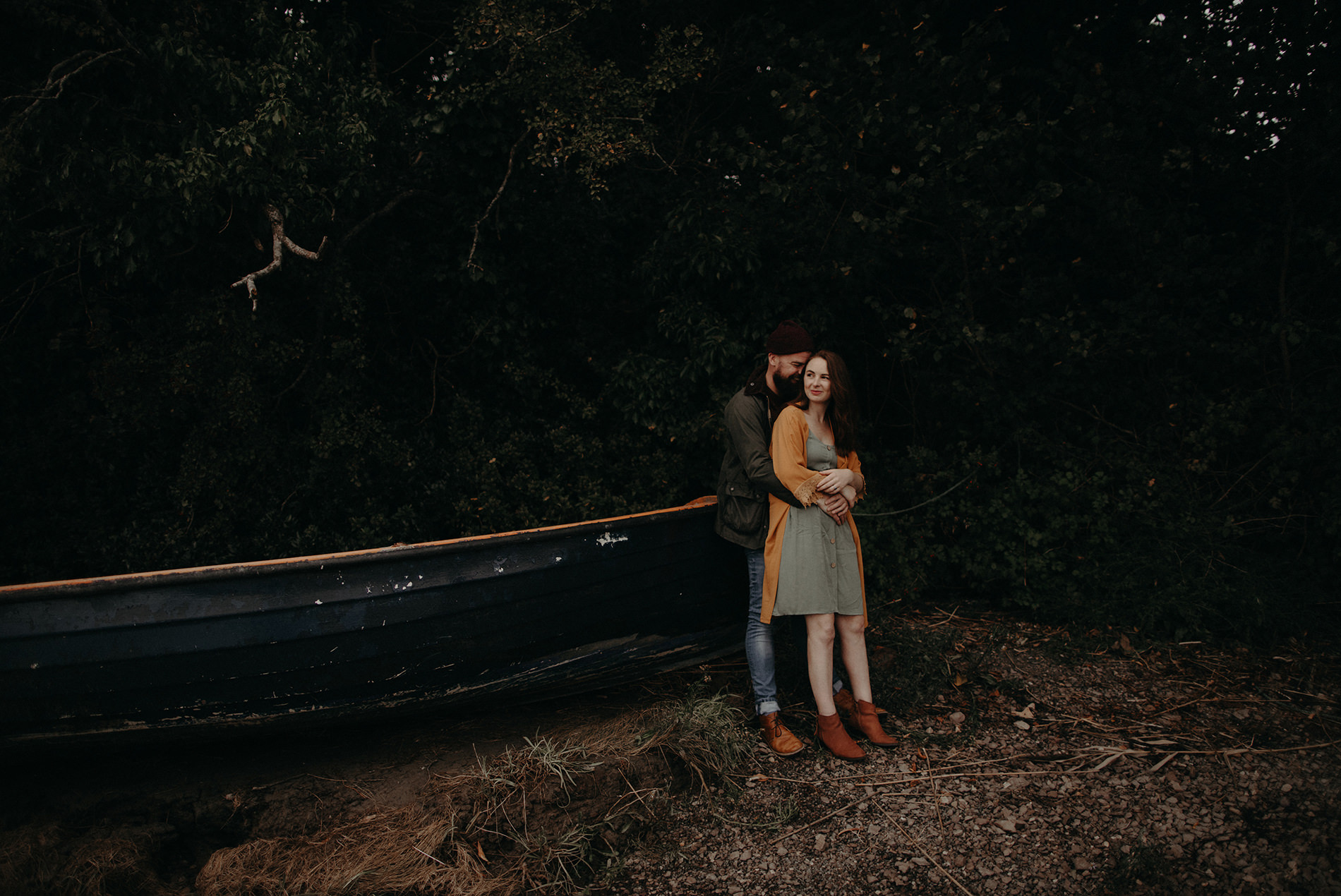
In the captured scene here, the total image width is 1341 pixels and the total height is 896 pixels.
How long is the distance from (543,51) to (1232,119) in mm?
4031

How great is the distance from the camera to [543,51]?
4598 mm

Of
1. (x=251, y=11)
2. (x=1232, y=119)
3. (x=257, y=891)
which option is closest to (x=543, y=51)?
(x=251, y=11)

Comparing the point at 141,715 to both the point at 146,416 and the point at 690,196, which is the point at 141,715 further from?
the point at 690,196

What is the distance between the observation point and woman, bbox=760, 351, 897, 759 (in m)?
3.03

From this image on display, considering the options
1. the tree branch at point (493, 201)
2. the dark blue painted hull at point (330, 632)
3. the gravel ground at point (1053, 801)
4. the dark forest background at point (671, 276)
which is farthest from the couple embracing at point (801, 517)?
the tree branch at point (493, 201)

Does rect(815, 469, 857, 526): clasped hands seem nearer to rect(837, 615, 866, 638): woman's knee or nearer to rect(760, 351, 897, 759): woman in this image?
rect(760, 351, 897, 759): woman

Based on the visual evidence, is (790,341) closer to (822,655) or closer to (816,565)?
(816,565)

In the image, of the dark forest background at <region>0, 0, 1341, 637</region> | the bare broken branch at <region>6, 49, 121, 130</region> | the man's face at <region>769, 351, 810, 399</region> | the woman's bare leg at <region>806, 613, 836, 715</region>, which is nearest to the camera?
the woman's bare leg at <region>806, 613, 836, 715</region>

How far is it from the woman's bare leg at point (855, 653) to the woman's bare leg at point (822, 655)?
0.03 m

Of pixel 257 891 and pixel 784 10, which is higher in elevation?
pixel 784 10

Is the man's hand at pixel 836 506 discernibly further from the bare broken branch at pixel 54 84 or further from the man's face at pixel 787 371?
the bare broken branch at pixel 54 84

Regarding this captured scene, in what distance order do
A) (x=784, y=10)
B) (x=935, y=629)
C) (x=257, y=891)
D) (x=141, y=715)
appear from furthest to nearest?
(x=784, y=10) → (x=935, y=629) → (x=141, y=715) → (x=257, y=891)

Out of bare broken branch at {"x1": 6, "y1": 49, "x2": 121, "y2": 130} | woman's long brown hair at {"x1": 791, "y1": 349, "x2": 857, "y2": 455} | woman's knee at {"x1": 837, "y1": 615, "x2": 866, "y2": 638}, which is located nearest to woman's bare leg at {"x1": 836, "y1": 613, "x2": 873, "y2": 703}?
woman's knee at {"x1": 837, "y1": 615, "x2": 866, "y2": 638}

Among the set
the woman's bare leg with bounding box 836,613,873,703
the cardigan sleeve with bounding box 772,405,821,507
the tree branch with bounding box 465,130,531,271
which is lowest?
the woman's bare leg with bounding box 836,613,873,703
